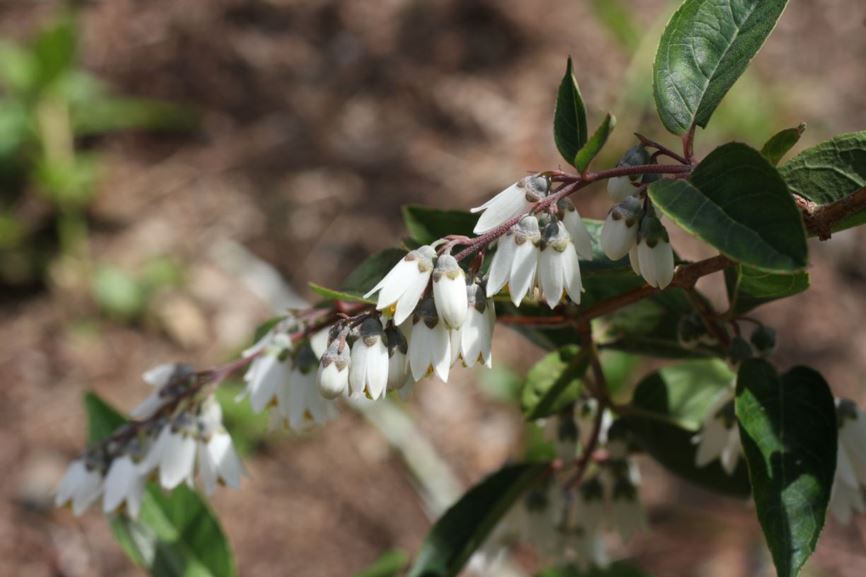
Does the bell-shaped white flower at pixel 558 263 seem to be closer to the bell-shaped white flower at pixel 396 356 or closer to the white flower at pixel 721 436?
the bell-shaped white flower at pixel 396 356

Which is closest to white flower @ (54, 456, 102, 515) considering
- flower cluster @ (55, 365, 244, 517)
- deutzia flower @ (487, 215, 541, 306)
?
flower cluster @ (55, 365, 244, 517)

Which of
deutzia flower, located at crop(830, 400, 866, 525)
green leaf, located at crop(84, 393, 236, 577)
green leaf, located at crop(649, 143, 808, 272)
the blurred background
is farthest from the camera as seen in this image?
the blurred background

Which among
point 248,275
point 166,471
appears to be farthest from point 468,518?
point 248,275

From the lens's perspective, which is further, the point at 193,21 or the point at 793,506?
the point at 193,21

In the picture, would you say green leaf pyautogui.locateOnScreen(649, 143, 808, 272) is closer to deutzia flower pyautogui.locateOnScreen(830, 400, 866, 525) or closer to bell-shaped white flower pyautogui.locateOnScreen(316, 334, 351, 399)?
bell-shaped white flower pyautogui.locateOnScreen(316, 334, 351, 399)

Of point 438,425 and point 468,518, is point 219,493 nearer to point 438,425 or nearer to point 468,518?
point 438,425

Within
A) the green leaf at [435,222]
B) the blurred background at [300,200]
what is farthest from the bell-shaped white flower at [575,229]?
the blurred background at [300,200]

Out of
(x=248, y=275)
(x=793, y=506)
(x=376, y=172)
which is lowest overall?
(x=248, y=275)
